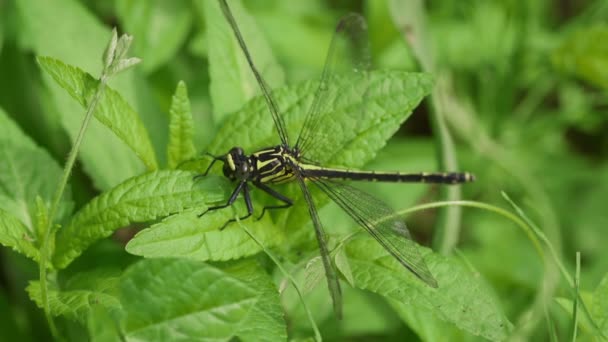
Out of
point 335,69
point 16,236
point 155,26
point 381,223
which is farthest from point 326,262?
point 155,26

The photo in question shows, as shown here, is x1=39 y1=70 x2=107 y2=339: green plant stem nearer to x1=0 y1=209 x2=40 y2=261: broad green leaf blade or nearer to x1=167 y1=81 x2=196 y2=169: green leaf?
x1=0 y1=209 x2=40 y2=261: broad green leaf blade

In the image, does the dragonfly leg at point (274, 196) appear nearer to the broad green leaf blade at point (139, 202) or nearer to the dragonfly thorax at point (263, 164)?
the dragonfly thorax at point (263, 164)

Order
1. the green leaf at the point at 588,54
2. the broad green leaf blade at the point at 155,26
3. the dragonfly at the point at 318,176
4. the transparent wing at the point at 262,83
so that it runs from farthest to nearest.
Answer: the green leaf at the point at 588,54, the broad green leaf blade at the point at 155,26, the transparent wing at the point at 262,83, the dragonfly at the point at 318,176

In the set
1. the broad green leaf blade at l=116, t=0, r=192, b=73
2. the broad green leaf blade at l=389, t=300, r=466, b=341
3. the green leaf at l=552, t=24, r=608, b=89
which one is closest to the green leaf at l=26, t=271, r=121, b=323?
the broad green leaf blade at l=389, t=300, r=466, b=341

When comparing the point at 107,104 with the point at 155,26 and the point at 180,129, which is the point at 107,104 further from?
the point at 155,26

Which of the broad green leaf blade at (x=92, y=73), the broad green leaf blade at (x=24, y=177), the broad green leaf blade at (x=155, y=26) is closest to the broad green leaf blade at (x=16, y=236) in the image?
the broad green leaf blade at (x=24, y=177)

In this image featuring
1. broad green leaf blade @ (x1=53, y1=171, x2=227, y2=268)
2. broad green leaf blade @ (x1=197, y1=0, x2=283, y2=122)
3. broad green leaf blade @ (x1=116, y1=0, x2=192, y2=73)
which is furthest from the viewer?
broad green leaf blade @ (x1=116, y1=0, x2=192, y2=73)
